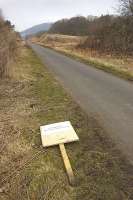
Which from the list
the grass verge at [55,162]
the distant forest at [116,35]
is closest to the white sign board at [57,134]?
the grass verge at [55,162]

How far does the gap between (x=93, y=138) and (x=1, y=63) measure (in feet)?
21.9

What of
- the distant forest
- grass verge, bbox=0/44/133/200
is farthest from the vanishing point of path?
the distant forest

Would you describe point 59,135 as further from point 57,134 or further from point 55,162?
point 55,162

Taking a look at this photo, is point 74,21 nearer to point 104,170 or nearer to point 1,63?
point 1,63

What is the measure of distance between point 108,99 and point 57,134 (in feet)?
10.4

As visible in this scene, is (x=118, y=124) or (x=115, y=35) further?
(x=115, y=35)

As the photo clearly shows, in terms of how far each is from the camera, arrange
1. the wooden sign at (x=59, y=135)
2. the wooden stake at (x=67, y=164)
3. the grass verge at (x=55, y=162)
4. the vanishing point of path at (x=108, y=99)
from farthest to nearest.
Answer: the vanishing point of path at (x=108, y=99), the wooden sign at (x=59, y=135), the wooden stake at (x=67, y=164), the grass verge at (x=55, y=162)

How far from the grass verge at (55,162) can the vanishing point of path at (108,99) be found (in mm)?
249

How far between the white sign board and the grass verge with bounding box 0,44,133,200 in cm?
12

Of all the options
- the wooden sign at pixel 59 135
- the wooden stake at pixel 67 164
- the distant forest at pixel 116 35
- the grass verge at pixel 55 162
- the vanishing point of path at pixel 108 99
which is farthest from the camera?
the distant forest at pixel 116 35

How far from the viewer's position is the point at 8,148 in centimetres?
455

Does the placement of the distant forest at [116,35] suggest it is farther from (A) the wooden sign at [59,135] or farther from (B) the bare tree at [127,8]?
(A) the wooden sign at [59,135]

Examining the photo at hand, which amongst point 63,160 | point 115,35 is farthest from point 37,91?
point 115,35

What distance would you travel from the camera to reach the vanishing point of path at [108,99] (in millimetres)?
5189
